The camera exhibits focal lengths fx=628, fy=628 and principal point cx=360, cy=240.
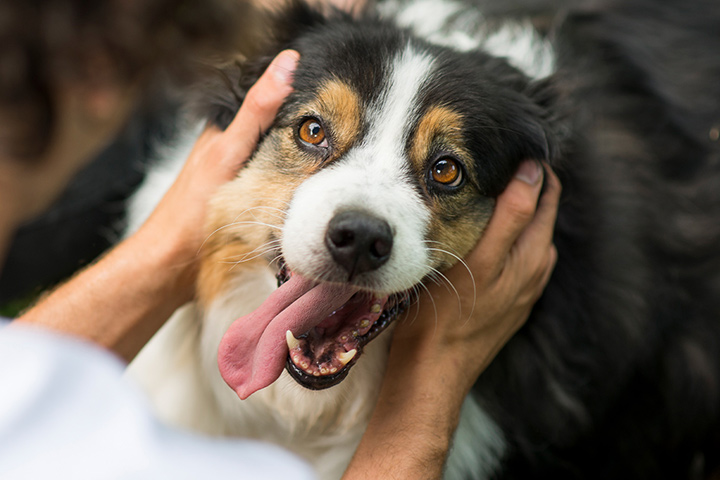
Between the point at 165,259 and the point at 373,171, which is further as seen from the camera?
the point at 165,259

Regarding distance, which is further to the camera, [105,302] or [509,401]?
[509,401]

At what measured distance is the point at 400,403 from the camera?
2109 mm

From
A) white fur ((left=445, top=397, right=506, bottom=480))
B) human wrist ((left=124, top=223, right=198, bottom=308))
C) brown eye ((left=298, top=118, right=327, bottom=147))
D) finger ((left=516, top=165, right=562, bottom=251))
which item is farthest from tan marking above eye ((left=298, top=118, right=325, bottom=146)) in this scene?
white fur ((left=445, top=397, right=506, bottom=480))

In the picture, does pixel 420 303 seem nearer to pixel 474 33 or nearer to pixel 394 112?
pixel 394 112

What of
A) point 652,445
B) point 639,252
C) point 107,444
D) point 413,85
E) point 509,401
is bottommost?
point 652,445

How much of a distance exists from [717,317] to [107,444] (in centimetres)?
279

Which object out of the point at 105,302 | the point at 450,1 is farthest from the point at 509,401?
the point at 450,1

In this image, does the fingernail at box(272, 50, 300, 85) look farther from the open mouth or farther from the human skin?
the open mouth

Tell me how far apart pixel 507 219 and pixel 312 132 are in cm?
71

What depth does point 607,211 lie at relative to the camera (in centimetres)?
246

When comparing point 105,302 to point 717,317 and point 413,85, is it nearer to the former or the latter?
point 413,85

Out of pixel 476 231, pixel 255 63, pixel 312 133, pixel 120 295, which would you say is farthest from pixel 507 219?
pixel 120 295

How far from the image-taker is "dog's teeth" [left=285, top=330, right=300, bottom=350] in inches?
71.6

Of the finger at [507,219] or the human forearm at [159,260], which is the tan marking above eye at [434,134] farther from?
the human forearm at [159,260]
